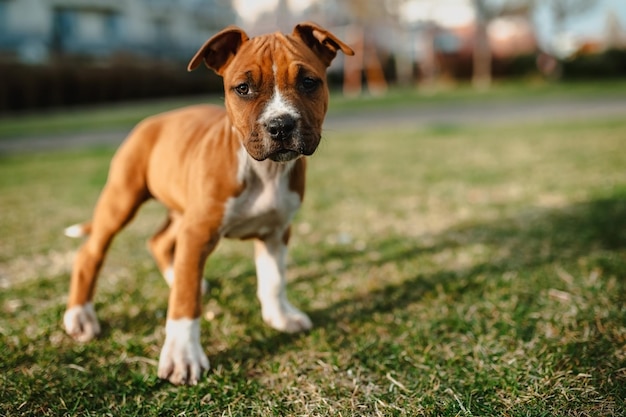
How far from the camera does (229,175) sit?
3062 mm

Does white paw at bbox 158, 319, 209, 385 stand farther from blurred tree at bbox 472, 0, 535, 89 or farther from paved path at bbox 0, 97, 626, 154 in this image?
blurred tree at bbox 472, 0, 535, 89

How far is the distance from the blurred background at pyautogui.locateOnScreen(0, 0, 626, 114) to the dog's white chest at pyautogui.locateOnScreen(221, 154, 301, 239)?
22.7 m

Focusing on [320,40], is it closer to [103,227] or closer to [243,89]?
[243,89]

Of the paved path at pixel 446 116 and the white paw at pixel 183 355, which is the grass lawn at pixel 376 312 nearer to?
the white paw at pixel 183 355

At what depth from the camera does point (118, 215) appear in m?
3.59

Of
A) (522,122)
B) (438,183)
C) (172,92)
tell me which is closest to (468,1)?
(172,92)

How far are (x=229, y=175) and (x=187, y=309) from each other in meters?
0.74

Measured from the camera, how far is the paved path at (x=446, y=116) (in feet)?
46.5

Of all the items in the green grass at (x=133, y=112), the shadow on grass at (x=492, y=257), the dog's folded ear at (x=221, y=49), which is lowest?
the green grass at (x=133, y=112)

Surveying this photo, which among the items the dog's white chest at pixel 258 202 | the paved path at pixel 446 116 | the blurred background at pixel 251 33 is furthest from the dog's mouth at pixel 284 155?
the blurred background at pixel 251 33

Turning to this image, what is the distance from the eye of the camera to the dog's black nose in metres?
2.72

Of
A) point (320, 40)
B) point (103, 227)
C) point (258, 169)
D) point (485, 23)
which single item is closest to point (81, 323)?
point (103, 227)

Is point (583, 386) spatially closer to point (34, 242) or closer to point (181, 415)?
point (181, 415)

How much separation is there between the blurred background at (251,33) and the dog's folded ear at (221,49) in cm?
2233
